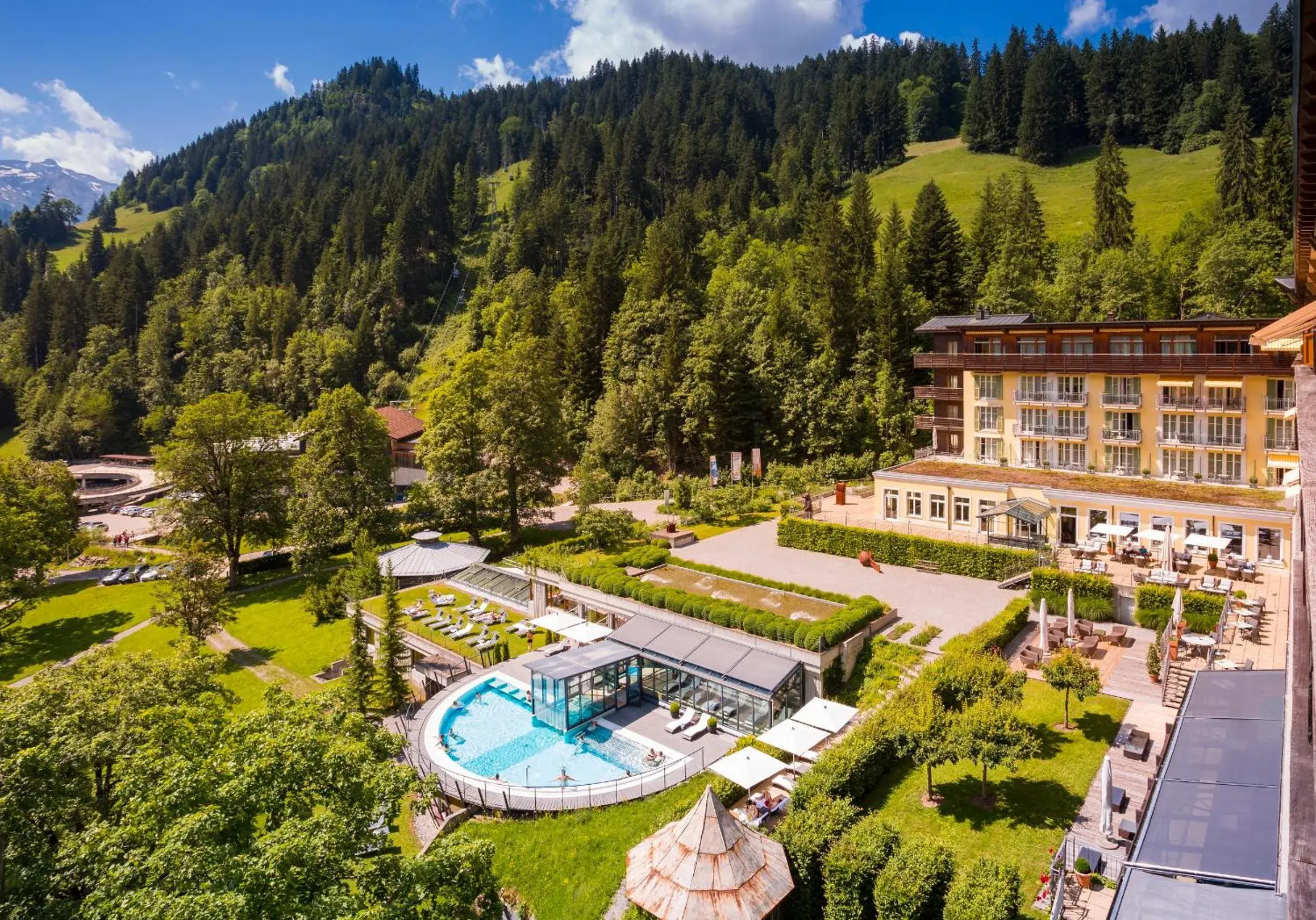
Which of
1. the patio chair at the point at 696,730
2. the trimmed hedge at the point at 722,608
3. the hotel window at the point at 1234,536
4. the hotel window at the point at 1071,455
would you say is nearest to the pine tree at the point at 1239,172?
the hotel window at the point at 1071,455

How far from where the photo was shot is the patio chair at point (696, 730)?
2372 cm

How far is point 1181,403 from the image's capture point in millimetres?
34844

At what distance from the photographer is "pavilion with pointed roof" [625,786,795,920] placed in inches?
535

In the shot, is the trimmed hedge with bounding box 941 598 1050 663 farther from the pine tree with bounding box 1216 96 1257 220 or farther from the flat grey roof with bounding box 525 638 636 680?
the pine tree with bounding box 1216 96 1257 220

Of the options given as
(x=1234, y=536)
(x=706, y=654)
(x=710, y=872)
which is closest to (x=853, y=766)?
(x=710, y=872)

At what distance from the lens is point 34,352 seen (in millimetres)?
112375

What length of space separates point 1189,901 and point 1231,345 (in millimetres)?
38330

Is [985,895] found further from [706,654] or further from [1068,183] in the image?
[1068,183]

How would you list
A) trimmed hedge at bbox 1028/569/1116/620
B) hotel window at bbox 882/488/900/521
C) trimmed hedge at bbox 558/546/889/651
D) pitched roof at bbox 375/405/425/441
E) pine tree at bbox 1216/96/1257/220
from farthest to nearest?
pitched roof at bbox 375/405/425/441, pine tree at bbox 1216/96/1257/220, hotel window at bbox 882/488/900/521, trimmed hedge at bbox 1028/569/1116/620, trimmed hedge at bbox 558/546/889/651

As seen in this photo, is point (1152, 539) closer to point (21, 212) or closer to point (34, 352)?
point (34, 352)

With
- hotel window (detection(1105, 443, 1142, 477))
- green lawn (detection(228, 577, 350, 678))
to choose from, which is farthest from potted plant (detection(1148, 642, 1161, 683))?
green lawn (detection(228, 577, 350, 678))

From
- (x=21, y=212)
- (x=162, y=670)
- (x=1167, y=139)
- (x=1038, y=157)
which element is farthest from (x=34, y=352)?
(x=1167, y=139)

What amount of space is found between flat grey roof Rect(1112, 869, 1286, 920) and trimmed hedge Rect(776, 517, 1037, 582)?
23846 millimetres

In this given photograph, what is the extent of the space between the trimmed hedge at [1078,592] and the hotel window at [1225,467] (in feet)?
45.5
